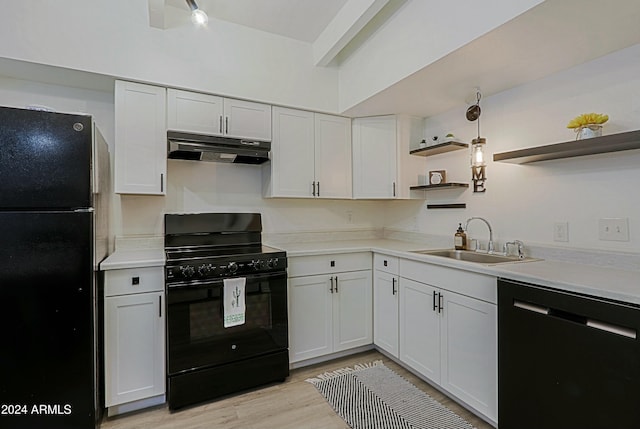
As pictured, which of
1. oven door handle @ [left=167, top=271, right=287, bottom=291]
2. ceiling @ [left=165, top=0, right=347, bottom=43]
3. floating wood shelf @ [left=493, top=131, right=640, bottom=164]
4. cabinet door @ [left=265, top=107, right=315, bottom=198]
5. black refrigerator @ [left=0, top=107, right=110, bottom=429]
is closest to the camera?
floating wood shelf @ [left=493, top=131, right=640, bottom=164]

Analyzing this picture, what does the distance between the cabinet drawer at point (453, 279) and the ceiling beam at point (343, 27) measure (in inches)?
68.0

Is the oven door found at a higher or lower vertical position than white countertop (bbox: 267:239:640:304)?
lower

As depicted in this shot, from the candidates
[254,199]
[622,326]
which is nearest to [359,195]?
[254,199]

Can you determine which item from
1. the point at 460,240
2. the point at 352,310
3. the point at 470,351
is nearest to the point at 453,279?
the point at 470,351

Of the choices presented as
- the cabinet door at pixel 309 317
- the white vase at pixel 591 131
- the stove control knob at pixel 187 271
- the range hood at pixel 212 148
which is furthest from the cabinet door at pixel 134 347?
the white vase at pixel 591 131

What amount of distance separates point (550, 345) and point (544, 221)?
3.13ft

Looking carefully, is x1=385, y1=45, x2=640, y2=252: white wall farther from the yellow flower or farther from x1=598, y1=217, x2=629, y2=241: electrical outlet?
the yellow flower

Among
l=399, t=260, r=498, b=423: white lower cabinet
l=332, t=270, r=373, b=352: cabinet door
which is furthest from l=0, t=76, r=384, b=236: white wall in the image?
l=399, t=260, r=498, b=423: white lower cabinet

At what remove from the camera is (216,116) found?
2.50 meters

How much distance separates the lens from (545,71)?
2.01 metres

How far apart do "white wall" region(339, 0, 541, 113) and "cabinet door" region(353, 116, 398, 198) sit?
1.16ft

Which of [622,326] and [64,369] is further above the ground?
[622,326]

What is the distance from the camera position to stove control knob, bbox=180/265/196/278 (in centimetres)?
202

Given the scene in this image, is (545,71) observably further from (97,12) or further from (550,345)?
(97,12)
